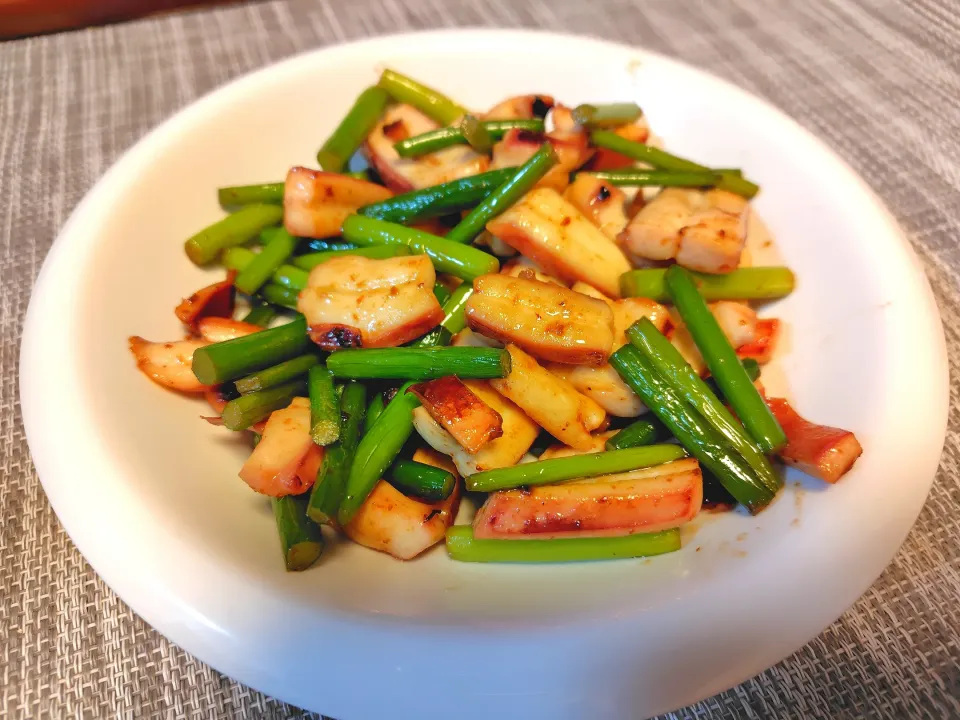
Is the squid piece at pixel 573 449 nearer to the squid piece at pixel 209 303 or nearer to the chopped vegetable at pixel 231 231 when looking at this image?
the squid piece at pixel 209 303

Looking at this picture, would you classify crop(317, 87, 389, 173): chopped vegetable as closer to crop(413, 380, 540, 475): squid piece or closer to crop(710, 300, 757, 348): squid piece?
crop(413, 380, 540, 475): squid piece

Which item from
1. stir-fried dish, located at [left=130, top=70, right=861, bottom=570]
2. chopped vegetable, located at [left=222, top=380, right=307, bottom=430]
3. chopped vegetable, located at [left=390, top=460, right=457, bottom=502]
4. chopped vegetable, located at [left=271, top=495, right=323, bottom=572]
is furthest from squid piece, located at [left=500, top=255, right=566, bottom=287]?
chopped vegetable, located at [left=271, top=495, right=323, bottom=572]

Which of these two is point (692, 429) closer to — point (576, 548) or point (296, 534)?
point (576, 548)

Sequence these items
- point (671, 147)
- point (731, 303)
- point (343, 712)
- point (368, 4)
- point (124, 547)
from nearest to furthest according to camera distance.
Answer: point (343, 712) → point (124, 547) → point (731, 303) → point (671, 147) → point (368, 4)

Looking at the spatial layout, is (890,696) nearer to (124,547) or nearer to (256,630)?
(256,630)

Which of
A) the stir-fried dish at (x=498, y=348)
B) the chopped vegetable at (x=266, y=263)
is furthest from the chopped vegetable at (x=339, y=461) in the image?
the chopped vegetable at (x=266, y=263)

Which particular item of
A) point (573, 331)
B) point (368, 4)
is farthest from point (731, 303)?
point (368, 4)

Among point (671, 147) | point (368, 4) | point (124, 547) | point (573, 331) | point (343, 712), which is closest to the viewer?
point (343, 712)

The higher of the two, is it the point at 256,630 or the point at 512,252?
the point at 512,252
